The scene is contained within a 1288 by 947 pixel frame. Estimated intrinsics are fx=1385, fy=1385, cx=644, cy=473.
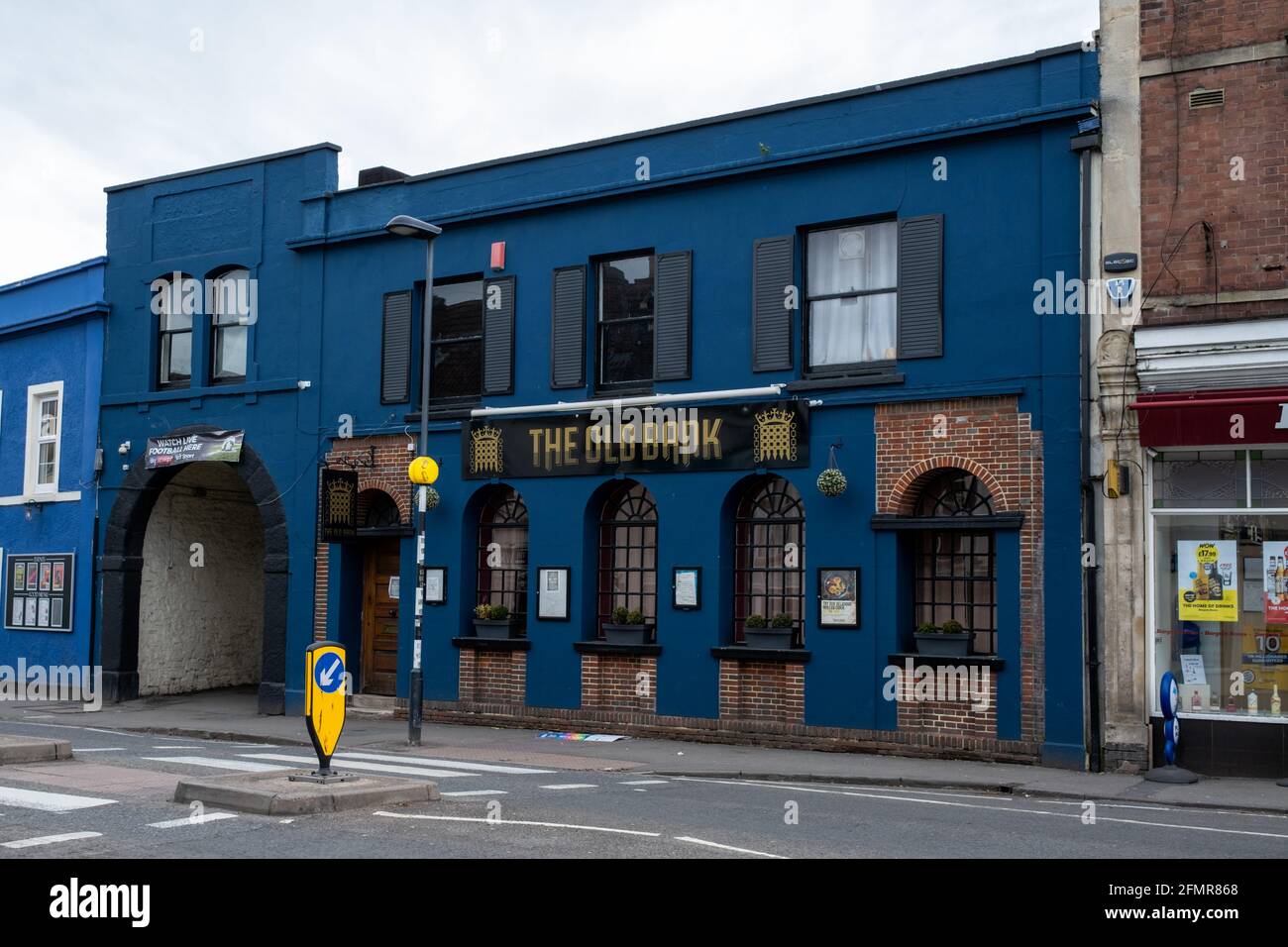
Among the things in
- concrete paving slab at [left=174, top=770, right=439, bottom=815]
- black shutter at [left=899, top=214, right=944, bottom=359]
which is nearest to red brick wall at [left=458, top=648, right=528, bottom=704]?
black shutter at [left=899, top=214, right=944, bottom=359]

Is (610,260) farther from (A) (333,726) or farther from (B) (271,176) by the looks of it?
(A) (333,726)

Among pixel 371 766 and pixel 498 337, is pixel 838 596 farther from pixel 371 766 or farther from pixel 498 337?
pixel 498 337

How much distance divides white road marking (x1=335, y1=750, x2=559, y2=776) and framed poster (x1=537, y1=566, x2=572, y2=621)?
12.3ft

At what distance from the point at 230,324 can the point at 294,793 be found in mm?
14579

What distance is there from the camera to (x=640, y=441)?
18.8 meters

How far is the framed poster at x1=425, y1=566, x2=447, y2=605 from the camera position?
20.5m

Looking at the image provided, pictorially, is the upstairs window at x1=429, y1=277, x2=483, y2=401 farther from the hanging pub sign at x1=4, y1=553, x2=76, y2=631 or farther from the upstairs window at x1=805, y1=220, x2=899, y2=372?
the hanging pub sign at x1=4, y1=553, x2=76, y2=631

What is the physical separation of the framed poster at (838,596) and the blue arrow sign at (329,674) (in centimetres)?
733

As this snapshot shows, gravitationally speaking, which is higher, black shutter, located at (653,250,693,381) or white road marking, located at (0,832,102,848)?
black shutter, located at (653,250,693,381)

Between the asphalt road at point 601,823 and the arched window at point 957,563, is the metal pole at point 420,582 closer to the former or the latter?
the asphalt road at point 601,823

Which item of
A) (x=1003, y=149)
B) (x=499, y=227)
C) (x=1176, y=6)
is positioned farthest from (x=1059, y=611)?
(x=499, y=227)

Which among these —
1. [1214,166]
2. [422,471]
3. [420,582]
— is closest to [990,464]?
[1214,166]

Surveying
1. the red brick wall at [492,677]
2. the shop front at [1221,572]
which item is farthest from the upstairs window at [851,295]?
the red brick wall at [492,677]

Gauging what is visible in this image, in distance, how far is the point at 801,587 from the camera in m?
17.8
